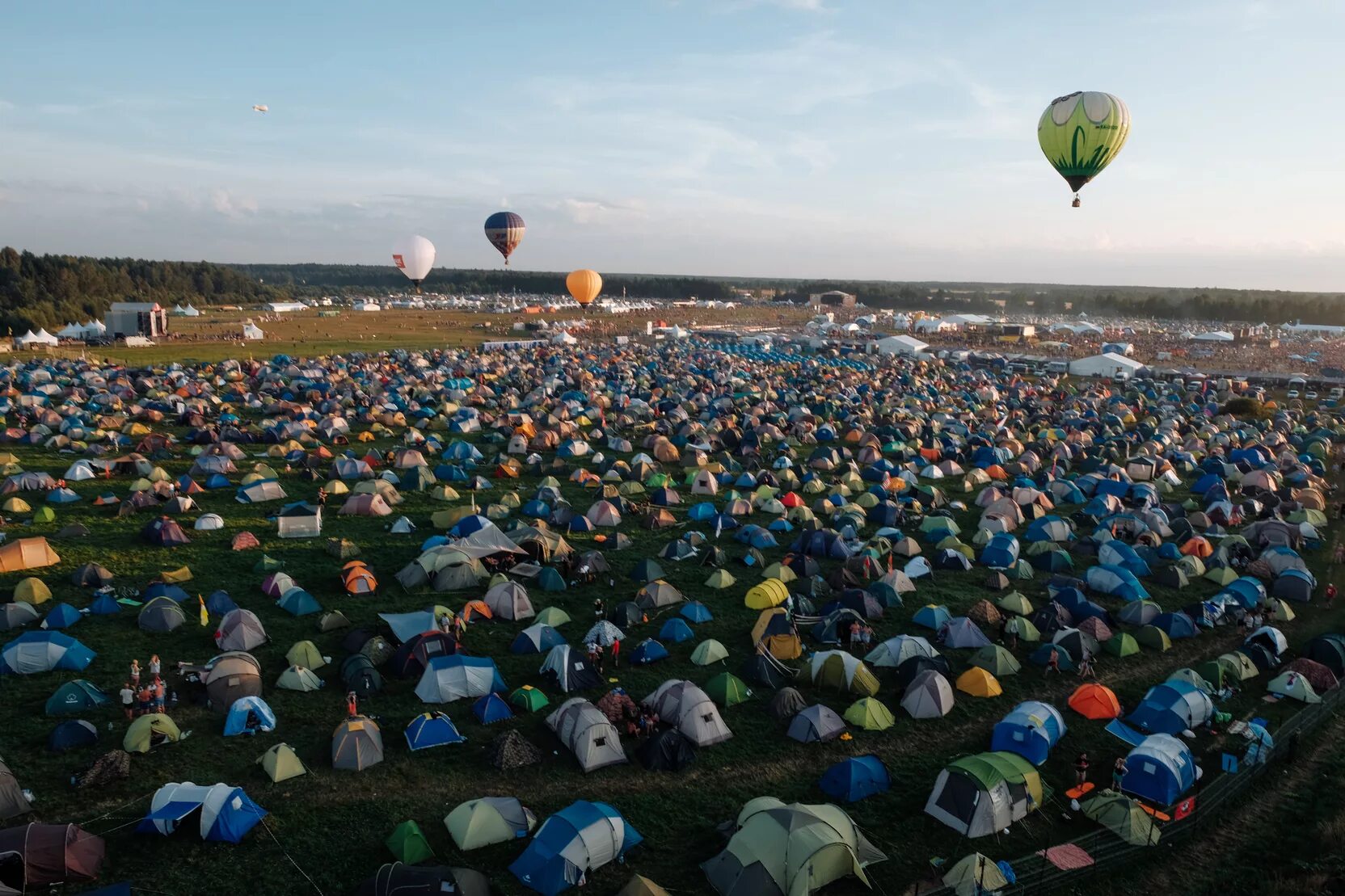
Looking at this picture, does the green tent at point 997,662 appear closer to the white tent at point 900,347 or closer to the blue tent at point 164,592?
the blue tent at point 164,592

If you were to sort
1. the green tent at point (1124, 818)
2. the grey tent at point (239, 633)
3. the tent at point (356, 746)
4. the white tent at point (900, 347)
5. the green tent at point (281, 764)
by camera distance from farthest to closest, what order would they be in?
the white tent at point (900, 347)
the grey tent at point (239, 633)
the tent at point (356, 746)
the green tent at point (281, 764)
the green tent at point (1124, 818)

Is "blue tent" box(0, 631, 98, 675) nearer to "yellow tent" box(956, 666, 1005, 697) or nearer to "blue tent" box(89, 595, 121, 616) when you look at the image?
"blue tent" box(89, 595, 121, 616)

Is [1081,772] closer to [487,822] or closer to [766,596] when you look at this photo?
[766,596]

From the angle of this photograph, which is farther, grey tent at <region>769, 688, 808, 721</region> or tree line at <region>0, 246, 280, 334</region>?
tree line at <region>0, 246, 280, 334</region>

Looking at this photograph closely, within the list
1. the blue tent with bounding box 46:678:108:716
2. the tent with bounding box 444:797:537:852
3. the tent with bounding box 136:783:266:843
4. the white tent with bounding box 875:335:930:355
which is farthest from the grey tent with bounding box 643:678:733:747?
the white tent with bounding box 875:335:930:355

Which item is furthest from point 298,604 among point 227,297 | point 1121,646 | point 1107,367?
point 227,297

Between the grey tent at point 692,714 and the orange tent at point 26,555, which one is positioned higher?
the orange tent at point 26,555

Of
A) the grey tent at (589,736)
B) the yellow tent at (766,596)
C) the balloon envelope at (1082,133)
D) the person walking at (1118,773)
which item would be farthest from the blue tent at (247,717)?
the balloon envelope at (1082,133)
